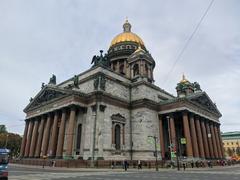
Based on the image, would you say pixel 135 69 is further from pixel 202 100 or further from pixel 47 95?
pixel 47 95

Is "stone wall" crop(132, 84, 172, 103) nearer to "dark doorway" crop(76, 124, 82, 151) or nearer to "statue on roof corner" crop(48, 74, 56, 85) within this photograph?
"dark doorway" crop(76, 124, 82, 151)

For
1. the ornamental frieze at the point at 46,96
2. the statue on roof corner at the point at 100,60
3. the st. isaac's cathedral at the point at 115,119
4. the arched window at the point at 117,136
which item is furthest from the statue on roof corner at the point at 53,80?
the arched window at the point at 117,136

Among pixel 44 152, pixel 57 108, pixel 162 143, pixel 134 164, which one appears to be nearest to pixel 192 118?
pixel 162 143

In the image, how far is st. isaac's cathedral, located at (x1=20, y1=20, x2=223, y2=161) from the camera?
3656 centimetres

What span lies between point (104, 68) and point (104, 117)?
10562 millimetres

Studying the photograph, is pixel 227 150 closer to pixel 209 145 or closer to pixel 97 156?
pixel 209 145

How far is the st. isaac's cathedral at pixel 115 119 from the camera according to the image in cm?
3656

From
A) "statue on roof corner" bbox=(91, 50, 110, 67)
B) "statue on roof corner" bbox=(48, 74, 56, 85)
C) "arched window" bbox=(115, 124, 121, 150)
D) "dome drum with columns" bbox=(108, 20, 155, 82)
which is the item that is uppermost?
"dome drum with columns" bbox=(108, 20, 155, 82)

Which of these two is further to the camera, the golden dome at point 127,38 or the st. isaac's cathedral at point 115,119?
the golden dome at point 127,38

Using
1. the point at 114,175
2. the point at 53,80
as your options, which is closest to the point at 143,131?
the point at 114,175

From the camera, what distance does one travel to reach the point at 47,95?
45.8m

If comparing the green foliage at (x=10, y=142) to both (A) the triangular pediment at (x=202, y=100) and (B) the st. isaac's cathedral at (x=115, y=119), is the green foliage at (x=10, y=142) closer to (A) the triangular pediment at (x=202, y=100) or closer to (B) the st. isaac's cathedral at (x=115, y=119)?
(B) the st. isaac's cathedral at (x=115, y=119)

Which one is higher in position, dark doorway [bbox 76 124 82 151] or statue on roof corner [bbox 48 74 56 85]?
statue on roof corner [bbox 48 74 56 85]

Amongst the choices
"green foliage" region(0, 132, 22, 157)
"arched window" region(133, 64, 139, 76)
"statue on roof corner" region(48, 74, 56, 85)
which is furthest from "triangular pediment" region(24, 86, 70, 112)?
"green foliage" region(0, 132, 22, 157)
